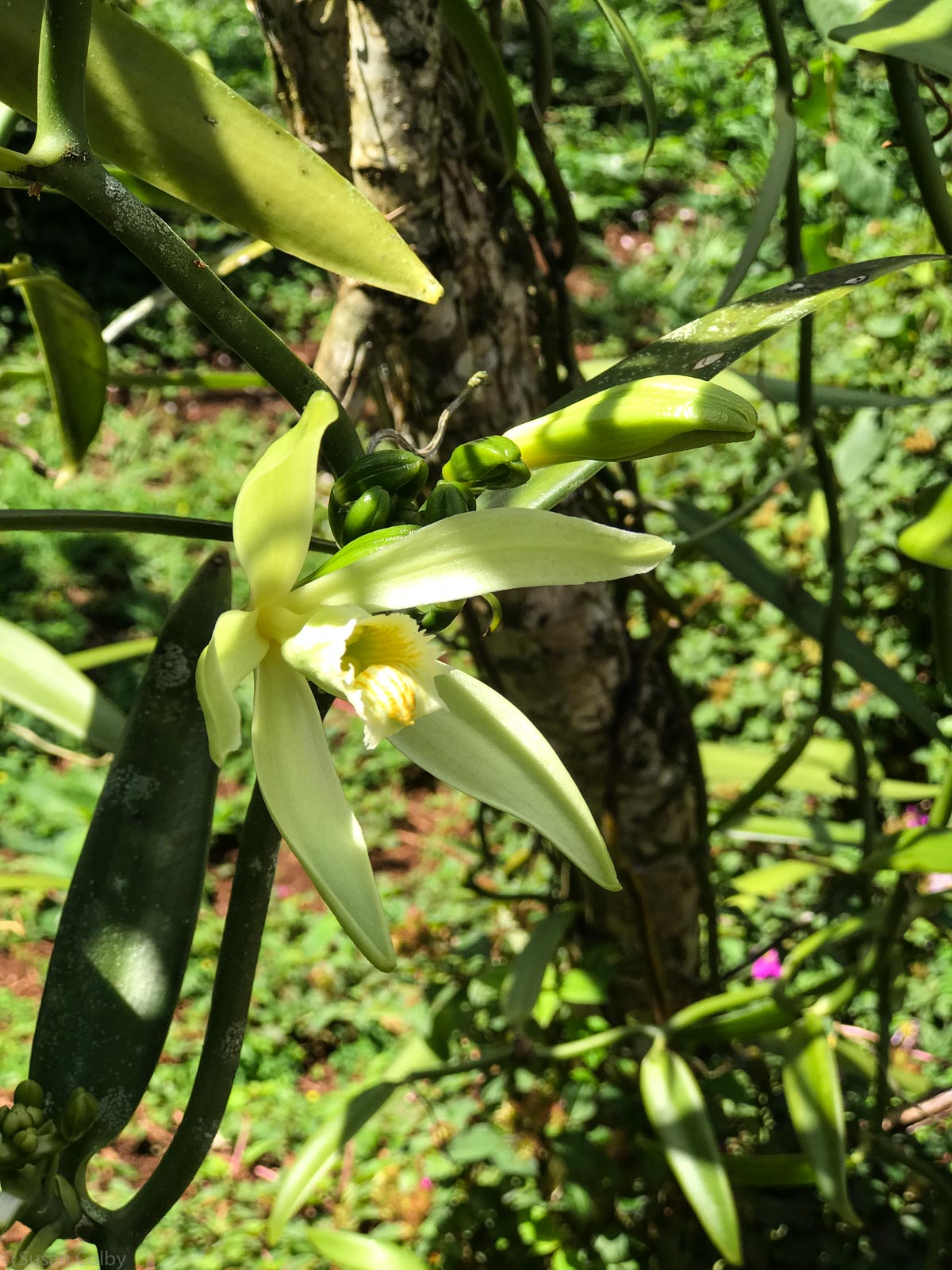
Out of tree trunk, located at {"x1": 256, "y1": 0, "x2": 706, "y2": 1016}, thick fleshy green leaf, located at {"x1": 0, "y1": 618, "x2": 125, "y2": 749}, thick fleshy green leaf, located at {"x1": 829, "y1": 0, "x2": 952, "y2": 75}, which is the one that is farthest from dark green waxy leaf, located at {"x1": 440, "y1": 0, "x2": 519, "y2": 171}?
thick fleshy green leaf, located at {"x1": 0, "y1": 618, "x2": 125, "y2": 749}

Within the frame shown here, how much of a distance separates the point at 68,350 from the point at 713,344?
0.36m

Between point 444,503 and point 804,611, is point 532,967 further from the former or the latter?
point 444,503

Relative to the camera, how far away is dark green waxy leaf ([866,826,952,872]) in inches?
24.0

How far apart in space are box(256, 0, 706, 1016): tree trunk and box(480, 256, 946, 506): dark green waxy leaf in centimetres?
23

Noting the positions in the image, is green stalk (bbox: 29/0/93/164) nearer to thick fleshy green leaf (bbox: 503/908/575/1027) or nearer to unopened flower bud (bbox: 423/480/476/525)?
unopened flower bud (bbox: 423/480/476/525)

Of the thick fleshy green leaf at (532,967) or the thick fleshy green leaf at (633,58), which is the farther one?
the thick fleshy green leaf at (532,967)

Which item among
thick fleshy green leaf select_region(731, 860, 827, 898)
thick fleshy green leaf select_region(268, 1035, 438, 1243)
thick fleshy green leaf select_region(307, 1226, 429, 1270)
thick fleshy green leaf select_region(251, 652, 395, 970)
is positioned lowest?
thick fleshy green leaf select_region(307, 1226, 429, 1270)

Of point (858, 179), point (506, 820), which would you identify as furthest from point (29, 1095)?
point (858, 179)

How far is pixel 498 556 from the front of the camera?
0.32 meters

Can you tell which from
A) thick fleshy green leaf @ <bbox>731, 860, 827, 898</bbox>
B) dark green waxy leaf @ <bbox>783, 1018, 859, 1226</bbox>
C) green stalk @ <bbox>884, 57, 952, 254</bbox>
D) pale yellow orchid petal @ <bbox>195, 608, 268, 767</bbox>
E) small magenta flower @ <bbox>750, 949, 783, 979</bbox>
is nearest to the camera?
pale yellow orchid petal @ <bbox>195, 608, 268, 767</bbox>

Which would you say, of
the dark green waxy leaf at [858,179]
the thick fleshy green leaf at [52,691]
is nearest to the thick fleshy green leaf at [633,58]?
the thick fleshy green leaf at [52,691]

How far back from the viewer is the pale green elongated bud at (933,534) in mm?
485

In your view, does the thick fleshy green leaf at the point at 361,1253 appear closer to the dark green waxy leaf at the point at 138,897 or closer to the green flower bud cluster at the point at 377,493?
the dark green waxy leaf at the point at 138,897

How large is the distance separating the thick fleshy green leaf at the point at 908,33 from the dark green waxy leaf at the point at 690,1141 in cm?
63
